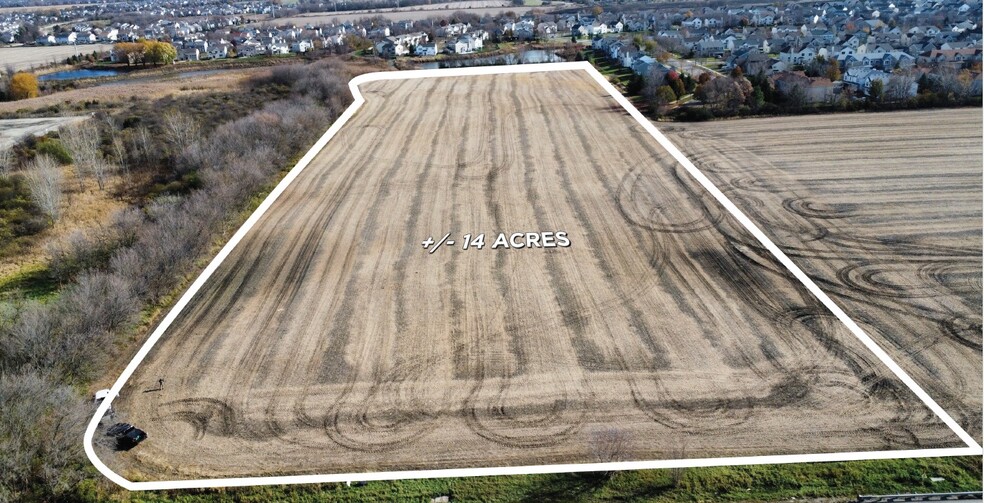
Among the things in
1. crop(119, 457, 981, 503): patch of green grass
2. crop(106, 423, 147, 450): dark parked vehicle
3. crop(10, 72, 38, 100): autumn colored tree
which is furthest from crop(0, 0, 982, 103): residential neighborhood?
crop(106, 423, 147, 450): dark parked vehicle

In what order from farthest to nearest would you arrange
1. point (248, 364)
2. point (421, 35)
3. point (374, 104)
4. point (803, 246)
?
1. point (421, 35)
2. point (374, 104)
3. point (803, 246)
4. point (248, 364)

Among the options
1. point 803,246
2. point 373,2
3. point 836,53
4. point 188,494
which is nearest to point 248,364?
point 188,494

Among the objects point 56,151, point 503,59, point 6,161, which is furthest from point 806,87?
point 6,161

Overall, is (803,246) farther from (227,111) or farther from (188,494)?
(227,111)

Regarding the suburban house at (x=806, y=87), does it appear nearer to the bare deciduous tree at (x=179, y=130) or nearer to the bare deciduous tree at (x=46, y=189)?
the bare deciduous tree at (x=179, y=130)

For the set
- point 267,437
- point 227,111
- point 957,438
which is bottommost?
point 957,438

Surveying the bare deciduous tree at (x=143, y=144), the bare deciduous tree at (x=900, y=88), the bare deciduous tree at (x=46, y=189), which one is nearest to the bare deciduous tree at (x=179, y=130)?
the bare deciduous tree at (x=143, y=144)

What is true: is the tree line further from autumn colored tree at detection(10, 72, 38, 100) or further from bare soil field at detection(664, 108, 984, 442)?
autumn colored tree at detection(10, 72, 38, 100)
